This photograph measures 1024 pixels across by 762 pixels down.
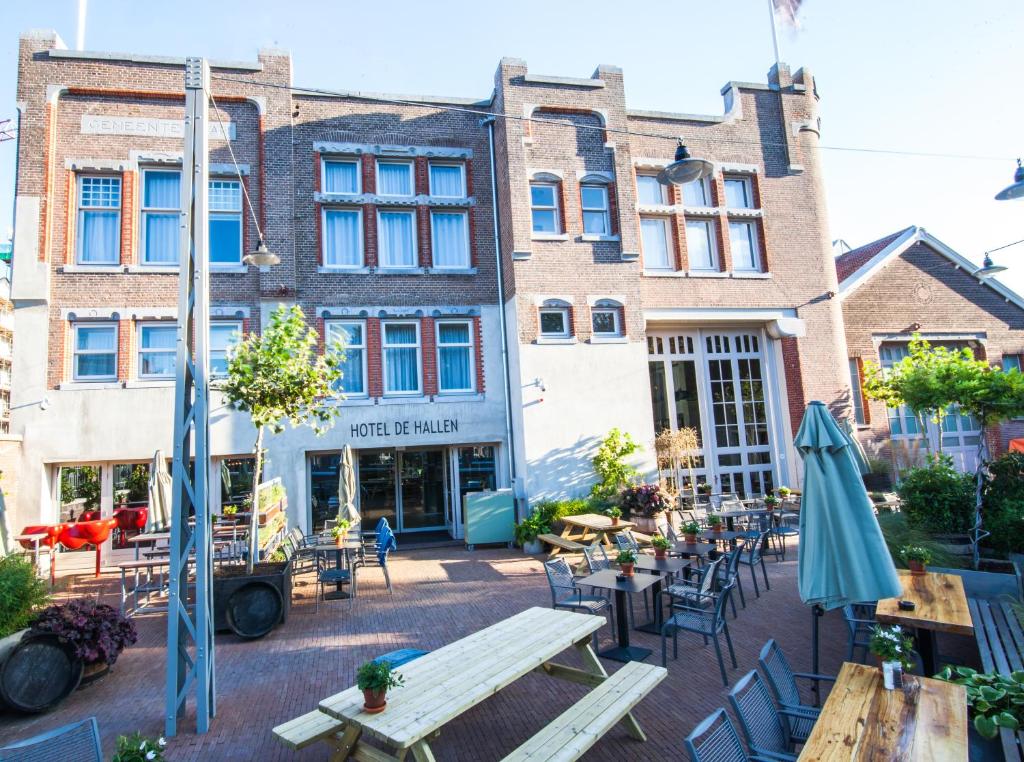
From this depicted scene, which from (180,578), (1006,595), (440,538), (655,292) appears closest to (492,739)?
(180,578)

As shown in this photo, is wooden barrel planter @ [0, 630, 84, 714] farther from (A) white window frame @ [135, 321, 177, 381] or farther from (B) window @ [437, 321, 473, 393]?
(B) window @ [437, 321, 473, 393]

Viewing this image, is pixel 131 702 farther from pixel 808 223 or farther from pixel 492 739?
pixel 808 223

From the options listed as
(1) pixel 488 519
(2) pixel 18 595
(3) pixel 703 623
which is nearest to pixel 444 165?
(1) pixel 488 519

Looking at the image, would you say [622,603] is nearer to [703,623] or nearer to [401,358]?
[703,623]

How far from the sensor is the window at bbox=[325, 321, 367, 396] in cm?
1490

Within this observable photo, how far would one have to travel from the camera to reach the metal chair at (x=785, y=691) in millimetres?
4012

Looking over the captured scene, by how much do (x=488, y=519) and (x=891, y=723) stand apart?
35.7 ft

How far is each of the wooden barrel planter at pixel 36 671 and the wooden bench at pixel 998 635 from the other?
839 centimetres

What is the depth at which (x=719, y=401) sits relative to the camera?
54.9 feet

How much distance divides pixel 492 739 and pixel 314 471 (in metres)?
11.0

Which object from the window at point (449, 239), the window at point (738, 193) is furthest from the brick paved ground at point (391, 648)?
the window at point (738, 193)

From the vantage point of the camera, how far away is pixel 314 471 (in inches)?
586

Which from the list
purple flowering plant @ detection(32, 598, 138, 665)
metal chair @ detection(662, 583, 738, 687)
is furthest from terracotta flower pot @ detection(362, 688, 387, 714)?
purple flowering plant @ detection(32, 598, 138, 665)

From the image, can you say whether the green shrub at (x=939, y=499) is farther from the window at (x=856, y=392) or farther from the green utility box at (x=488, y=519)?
the window at (x=856, y=392)
